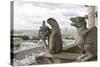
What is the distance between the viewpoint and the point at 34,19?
239 cm

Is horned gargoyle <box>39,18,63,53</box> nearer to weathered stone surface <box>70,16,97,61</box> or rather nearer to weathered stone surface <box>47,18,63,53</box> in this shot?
weathered stone surface <box>47,18,63,53</box>

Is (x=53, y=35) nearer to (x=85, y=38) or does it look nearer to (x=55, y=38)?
(x=55, y=38)

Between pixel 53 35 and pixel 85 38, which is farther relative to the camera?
pixel 85 38

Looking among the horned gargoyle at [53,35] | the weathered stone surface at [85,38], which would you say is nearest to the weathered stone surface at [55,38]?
the horned gargoyle at [53,35]

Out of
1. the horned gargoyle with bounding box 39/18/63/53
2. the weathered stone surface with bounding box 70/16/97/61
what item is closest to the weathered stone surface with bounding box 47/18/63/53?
the horned gargoyle with bounding box 39/18/63/53

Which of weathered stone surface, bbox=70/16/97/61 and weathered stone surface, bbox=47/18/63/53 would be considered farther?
weathered stone surface, bbox=70/16/97/61

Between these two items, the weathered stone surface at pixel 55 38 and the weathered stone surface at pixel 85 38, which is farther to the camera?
the weathered stone surface at pixel 85 38

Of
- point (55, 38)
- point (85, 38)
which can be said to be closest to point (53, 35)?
point (55, 38)

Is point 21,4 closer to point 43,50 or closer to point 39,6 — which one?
point 39,6

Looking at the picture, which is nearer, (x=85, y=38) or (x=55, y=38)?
(x=55, y=38)

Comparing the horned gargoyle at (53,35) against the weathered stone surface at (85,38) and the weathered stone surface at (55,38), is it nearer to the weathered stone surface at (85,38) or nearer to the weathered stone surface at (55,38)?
the weathered stone surface at (55,38)

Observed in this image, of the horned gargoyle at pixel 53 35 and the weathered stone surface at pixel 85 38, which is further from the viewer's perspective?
the weathered stone surface at pixel 85 38
